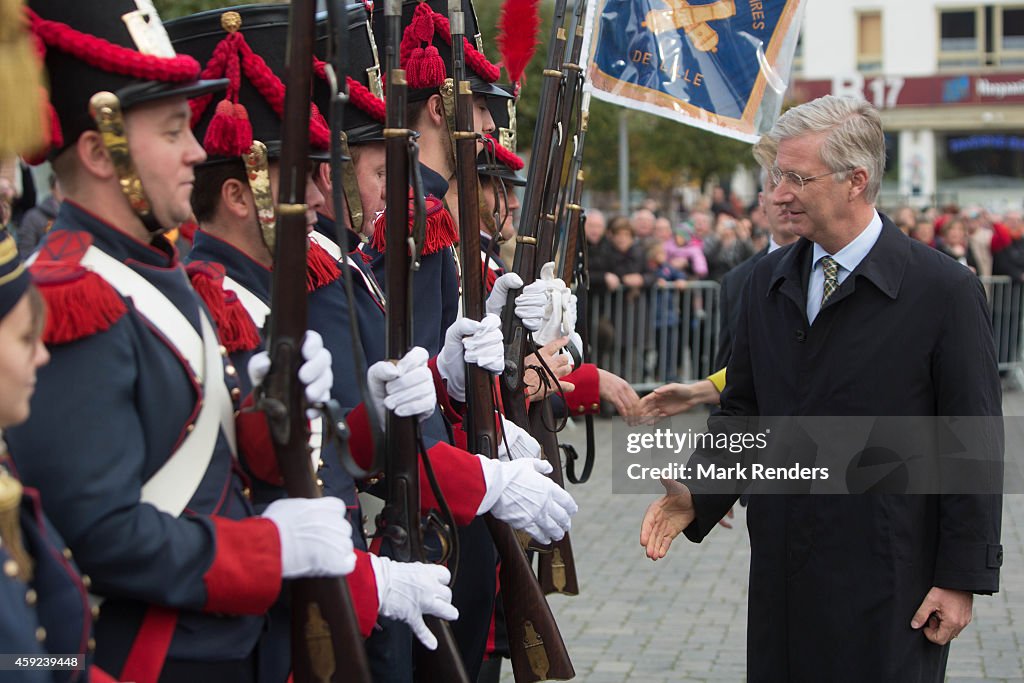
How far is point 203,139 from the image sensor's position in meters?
3.12

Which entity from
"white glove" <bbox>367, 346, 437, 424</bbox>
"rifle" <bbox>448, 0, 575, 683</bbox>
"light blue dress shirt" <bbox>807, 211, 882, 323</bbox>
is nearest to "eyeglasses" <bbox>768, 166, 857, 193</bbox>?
"light blue dress shirt" <bbox>807, 211, 882, 323</bbox>

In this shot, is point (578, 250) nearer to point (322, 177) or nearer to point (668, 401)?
point (668, 401)

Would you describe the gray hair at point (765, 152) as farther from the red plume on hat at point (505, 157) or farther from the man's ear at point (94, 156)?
the man's ear at point (94, 156)

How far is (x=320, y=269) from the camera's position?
→ 335 centimetres

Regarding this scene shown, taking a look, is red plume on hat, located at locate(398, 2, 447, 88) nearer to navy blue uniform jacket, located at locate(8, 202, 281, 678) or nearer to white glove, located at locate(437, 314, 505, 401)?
white glove, located at locate(437, 314, 505, 401)

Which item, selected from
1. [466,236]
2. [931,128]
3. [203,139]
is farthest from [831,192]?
[931,128]

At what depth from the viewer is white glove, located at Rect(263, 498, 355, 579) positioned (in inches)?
103

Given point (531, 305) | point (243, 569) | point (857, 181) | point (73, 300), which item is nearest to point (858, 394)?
point (857, 181)

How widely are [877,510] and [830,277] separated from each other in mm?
665

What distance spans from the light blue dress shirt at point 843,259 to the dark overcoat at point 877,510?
0.02 m

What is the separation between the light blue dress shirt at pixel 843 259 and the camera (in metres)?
3.85

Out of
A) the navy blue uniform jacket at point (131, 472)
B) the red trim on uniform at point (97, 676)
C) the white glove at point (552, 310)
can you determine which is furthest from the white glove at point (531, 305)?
the red trim on uniform at point (97, 676)

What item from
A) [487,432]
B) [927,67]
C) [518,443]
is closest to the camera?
[487,432]

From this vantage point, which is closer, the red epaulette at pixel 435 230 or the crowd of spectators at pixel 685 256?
the red epaulette at pixel 435 230
